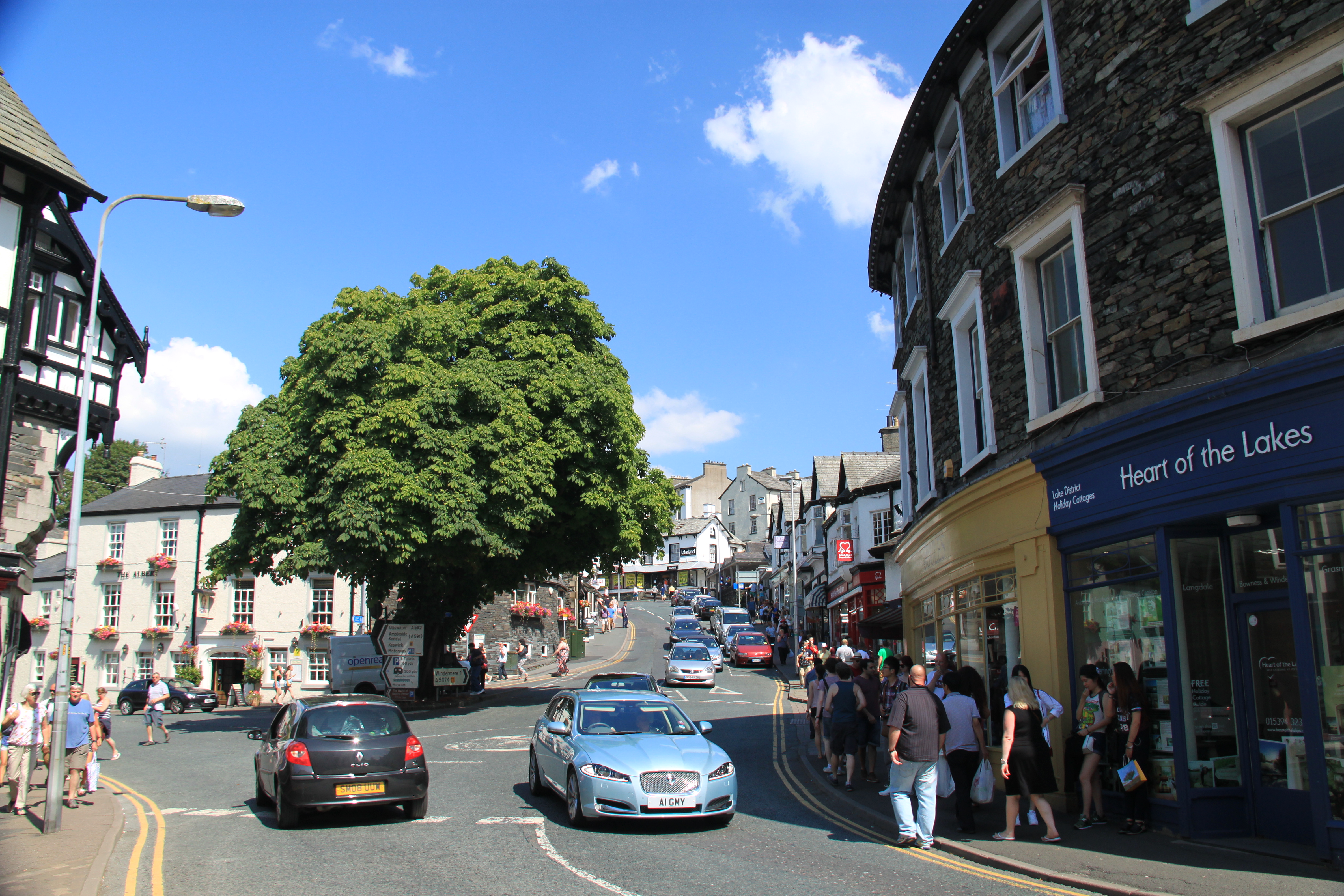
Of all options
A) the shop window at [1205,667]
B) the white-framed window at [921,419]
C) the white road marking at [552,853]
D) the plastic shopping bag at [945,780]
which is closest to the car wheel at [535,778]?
the white road marking at [552,853]

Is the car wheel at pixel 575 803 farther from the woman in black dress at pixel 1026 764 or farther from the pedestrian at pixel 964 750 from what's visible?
the woman in black dress at pixel 1026 764

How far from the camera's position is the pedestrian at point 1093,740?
31.0 ft

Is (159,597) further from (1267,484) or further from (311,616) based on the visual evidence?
(1267,484)

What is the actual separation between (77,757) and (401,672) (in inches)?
582

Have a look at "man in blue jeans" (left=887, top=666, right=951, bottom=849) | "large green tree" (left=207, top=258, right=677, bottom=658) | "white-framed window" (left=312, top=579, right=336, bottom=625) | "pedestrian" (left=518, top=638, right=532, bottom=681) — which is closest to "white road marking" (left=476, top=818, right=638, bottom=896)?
"man in blue jeans" (left=887, top=666, right=951, bottom=849)

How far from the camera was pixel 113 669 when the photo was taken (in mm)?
42125

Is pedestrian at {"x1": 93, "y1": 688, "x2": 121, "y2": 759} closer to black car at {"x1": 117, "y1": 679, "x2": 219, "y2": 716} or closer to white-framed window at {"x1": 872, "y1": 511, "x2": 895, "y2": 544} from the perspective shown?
black car at {"x1": 117, "y1": 679, "x2": 219, "y2": 716}

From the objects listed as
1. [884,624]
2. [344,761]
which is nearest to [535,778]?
[344,761]

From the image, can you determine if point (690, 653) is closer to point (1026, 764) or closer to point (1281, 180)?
point (1026, 764)

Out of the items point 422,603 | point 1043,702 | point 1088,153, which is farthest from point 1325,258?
point 422,603

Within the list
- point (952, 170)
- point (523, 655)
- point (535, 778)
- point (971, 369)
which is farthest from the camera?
point (523, 655)

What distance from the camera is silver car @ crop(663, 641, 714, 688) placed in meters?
30.0

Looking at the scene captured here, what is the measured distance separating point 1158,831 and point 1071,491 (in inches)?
144

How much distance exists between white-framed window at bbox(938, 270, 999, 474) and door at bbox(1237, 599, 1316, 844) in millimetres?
4794
